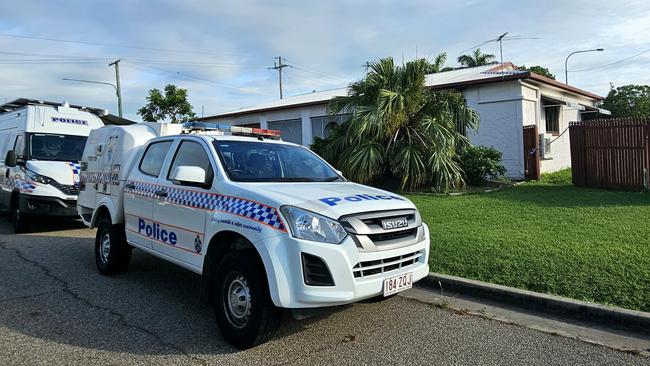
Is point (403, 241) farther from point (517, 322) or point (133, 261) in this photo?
point (133, 261)

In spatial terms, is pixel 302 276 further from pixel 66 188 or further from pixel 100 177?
pixel 66 188

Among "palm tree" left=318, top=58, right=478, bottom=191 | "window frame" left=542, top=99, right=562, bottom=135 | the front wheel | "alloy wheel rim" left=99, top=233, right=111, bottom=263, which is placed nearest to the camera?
"alloy wheel rim" left=99, top=233, right=111, bottom=263

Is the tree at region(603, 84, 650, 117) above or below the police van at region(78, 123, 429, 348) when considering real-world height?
above

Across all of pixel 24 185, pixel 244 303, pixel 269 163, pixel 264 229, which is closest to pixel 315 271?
pixel 264 229

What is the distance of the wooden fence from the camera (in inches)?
453

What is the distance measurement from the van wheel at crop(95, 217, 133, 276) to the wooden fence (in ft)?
36.7

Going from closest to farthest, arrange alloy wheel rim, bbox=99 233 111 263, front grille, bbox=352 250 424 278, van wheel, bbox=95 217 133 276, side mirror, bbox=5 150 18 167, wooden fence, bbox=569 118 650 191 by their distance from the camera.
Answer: front grille, bbox=352 250 424 278 → van wheel, bbox=95 217 133 276 → alloy wheel rim, bbox=99 233 111 263 → side mirror, bbox=5 150 18 167 → wooden fence, bbox=569 118 650 191

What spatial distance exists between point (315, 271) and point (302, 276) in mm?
108

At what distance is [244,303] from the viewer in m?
3.99

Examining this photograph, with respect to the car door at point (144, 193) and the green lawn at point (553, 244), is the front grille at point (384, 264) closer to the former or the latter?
the green lawn at point (553, 244)

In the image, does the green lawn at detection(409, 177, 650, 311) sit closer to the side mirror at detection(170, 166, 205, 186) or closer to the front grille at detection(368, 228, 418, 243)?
the front grille at detection(368, 228, 418, 243)

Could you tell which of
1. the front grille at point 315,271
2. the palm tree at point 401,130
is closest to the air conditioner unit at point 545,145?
the palm tree at point 401,130

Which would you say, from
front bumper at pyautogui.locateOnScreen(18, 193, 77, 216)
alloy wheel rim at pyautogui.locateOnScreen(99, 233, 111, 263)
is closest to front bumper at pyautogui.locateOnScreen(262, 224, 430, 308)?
alloy wheel rim at pyautogui.locateOnScreen(99, 233, 111, 263)

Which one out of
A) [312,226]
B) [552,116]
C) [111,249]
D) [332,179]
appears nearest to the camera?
[312,226]
